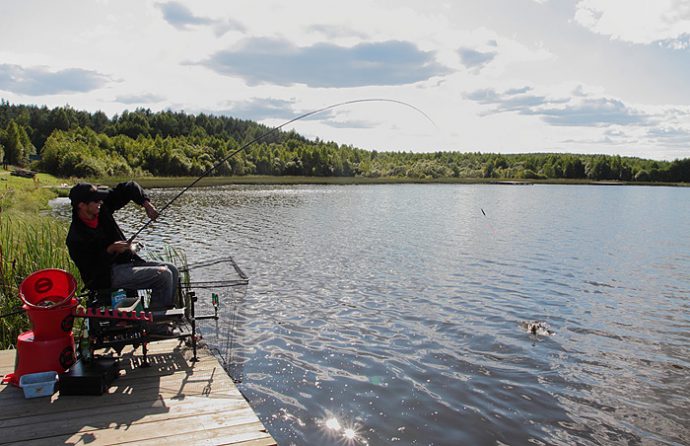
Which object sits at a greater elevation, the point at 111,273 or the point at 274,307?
the point at 111,273

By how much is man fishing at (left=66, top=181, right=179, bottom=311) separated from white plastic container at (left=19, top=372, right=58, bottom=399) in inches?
48.6

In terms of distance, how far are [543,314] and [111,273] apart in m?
10.3

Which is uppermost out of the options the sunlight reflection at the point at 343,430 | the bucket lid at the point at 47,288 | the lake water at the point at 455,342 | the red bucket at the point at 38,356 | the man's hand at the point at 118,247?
the man's hand at the point at 118,247

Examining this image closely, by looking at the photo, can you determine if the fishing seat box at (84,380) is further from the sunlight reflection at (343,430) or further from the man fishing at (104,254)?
the sunlight reflection at (343,430)

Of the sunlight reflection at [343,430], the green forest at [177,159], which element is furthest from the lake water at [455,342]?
the green forest at [177,159]

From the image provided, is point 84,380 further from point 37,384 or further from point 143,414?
point 143,414

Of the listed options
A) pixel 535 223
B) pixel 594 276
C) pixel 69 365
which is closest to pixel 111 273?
pixel 69 365

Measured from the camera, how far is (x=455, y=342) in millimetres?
10516

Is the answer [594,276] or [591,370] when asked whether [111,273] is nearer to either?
[591,370]

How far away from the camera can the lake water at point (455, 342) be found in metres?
7.32

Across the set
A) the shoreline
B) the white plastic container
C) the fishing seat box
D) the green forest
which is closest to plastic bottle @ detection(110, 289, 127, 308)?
the fishing seat box

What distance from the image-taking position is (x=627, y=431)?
721 centimetres

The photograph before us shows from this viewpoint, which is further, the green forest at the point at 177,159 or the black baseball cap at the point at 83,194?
the green forest at the point at 177,159

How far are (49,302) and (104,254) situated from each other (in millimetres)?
926
